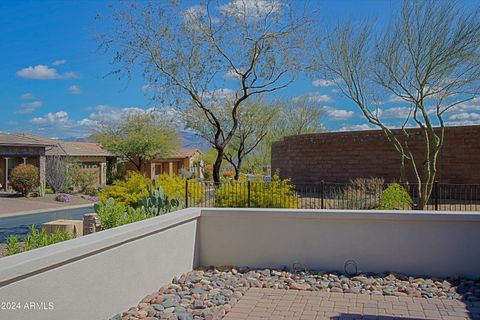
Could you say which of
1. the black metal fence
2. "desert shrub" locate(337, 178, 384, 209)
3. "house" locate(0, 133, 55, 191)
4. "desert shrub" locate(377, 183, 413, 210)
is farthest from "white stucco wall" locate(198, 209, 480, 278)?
"house" locate(0, 133, 55, 191)

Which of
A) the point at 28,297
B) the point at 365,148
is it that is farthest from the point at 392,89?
the point at 28,297

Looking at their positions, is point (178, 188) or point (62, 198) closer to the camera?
point (178, 188)

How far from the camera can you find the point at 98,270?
4.50 metres

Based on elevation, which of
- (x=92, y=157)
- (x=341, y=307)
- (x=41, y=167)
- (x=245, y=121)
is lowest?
(x=341, y=307)

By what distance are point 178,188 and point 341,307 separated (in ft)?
22.5

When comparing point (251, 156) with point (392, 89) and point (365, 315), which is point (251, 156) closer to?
point (392, 89)

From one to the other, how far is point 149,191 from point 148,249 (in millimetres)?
3644

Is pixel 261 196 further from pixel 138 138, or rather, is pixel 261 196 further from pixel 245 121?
pixel 138 138

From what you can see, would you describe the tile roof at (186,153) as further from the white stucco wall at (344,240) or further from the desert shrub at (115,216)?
the white stucco wall at (344,240)

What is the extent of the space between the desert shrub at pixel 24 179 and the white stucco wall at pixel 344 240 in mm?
21951

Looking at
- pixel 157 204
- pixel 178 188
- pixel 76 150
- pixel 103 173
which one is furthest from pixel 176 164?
pixel 157 204

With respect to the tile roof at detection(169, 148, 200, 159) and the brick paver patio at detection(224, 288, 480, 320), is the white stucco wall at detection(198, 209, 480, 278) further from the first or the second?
the tile roof at detection(169, 148, 200, 159)

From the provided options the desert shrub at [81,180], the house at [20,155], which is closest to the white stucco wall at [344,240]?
the desert shrub at [81,180]

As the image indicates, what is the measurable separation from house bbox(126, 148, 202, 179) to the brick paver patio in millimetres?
35832
